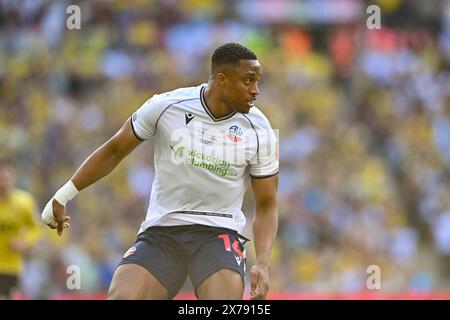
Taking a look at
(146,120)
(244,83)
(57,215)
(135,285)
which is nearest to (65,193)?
(57,215)

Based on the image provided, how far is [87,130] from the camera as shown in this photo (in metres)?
18.5

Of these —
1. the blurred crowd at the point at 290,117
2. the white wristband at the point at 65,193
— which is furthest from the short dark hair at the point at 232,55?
the blurred crowd at the point at 290,117

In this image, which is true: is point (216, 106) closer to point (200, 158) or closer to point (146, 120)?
point (200, 158)

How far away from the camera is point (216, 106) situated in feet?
25.2

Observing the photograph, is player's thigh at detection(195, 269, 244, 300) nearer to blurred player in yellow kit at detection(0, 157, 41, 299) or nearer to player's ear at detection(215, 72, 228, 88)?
player's ear at detection(215, 72, 228, 88)

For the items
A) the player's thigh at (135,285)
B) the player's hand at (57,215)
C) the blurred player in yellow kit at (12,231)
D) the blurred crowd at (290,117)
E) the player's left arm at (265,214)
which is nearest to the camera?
the player's thigh at (135,285)

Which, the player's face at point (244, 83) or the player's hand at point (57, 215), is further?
the player's hand at point (57, 215)

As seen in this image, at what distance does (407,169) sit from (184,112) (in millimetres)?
11592

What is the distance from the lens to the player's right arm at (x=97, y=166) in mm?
7656

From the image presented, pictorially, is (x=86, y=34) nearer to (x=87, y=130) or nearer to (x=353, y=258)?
(x=87, y=130)

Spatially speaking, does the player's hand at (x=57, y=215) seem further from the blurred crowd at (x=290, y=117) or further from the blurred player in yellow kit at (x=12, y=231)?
the blurred crowd at (x=290, y=117)

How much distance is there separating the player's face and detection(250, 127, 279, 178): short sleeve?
0.28 m

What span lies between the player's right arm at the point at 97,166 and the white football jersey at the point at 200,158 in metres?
0.09
